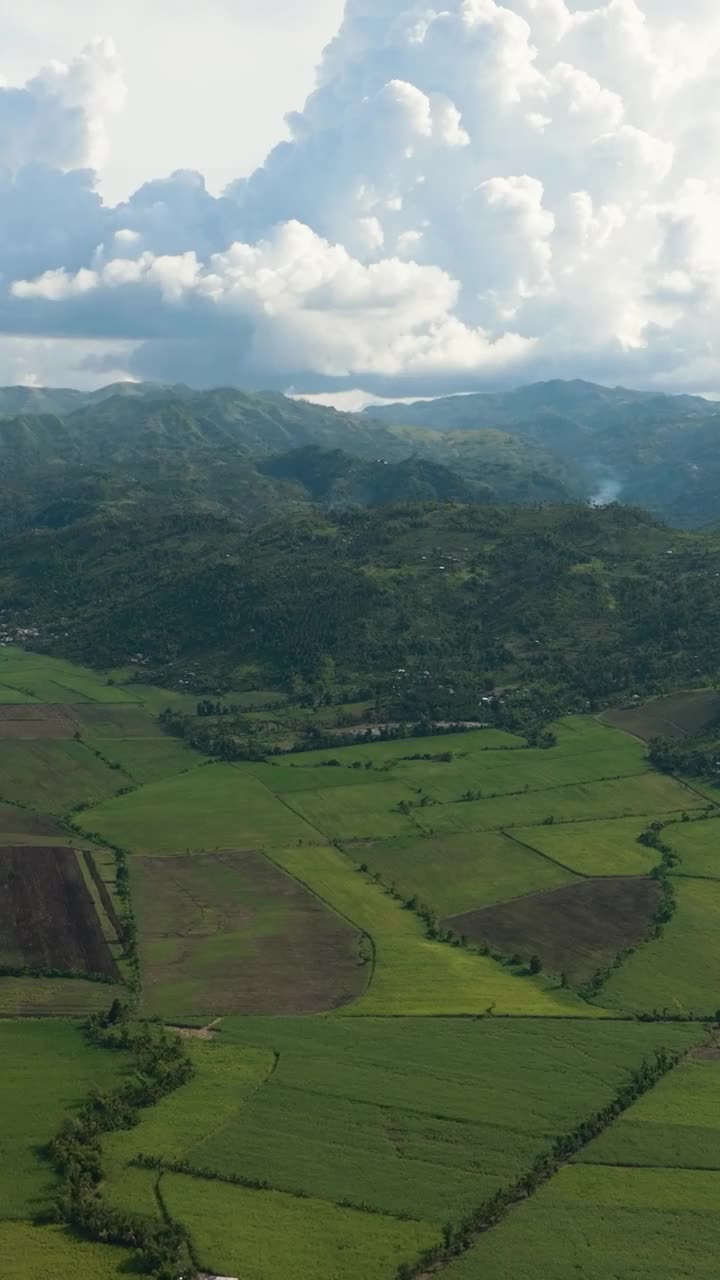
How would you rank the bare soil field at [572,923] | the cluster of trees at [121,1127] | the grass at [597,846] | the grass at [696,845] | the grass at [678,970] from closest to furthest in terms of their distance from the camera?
the cluster of trees at [121,1127]
the grass at [678,970]
the bare soil field at [572,923]
the grass at [696,845]
the grass at [597,846]

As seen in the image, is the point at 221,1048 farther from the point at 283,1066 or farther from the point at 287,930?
the point at 287,930

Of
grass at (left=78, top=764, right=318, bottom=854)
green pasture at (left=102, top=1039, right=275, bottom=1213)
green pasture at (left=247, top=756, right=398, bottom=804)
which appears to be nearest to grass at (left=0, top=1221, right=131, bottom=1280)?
green pasture at (left=102, top=1039, right=275, bottom=1213)

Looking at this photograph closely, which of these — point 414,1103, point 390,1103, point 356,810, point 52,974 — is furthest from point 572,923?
point 52,974

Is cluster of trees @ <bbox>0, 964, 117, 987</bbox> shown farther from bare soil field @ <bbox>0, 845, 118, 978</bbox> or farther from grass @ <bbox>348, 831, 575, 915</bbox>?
grass @ <bbox>348, 831, 575, 915</bbox>

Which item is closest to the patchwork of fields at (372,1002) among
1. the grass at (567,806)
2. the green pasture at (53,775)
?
the grass at (567,806)

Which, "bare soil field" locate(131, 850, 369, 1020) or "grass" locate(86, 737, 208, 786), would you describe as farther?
"grass" locate(86, 737, 208, 786)

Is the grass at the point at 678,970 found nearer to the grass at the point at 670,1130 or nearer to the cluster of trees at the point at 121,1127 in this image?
the grass at the point at 670,1130

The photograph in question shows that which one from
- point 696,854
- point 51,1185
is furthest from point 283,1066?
point 696,854
